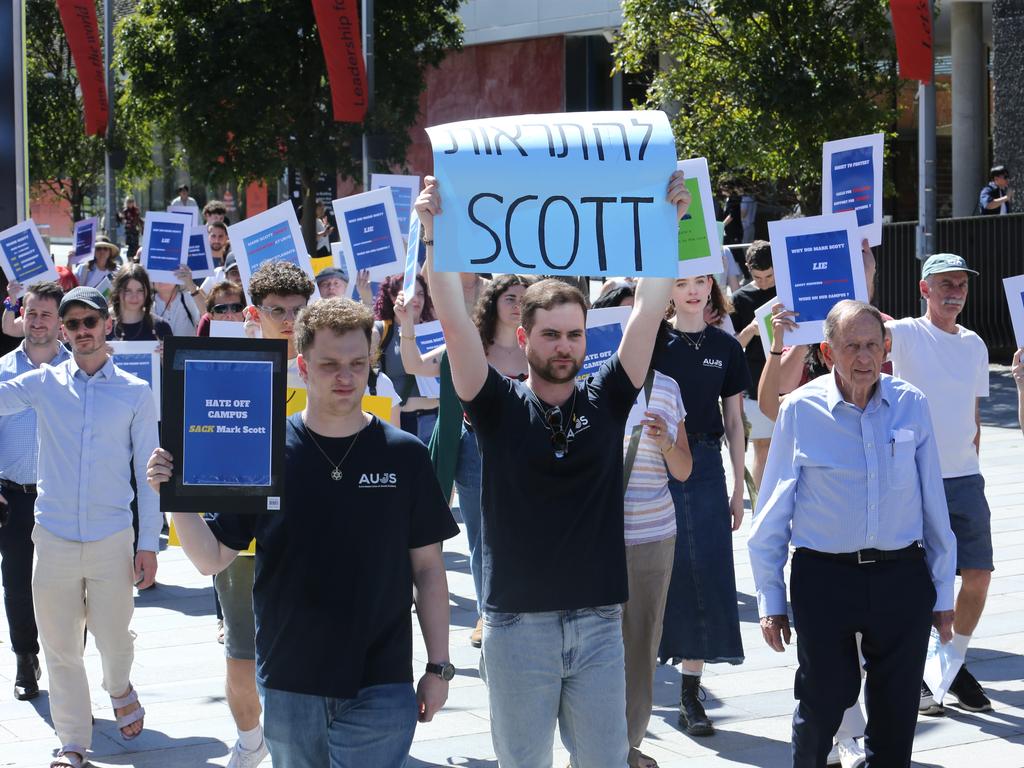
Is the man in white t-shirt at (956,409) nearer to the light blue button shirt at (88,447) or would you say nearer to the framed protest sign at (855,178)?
the framed protest sign at (855,178)

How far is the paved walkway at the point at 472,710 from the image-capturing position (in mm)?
6168

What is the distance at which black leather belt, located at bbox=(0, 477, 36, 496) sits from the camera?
705 centimetres

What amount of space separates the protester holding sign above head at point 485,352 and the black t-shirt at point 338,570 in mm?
2235

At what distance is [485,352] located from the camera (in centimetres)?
671

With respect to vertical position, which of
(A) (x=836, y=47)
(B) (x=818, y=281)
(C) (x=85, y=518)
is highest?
(A) (x=836, y=47)

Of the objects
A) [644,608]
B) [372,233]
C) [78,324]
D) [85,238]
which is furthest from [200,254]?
[644,608]

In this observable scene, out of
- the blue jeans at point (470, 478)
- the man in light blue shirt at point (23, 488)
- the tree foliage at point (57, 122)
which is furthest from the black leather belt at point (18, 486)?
the tree foliage at point (57, 122)

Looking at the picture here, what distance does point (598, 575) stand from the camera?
438 centimetres

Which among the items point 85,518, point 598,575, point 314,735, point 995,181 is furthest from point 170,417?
point 995,181

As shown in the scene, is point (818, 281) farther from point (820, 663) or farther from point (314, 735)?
point (314, 735)

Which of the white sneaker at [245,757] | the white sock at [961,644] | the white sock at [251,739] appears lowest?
the white sneaker at [245,757]

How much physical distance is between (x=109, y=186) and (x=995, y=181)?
17525 millimetres

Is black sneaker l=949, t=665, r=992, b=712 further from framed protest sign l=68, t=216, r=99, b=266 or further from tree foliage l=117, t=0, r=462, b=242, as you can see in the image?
tree foliage l=117, t=0, r=462, b=242

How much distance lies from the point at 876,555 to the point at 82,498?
3.14 meters
